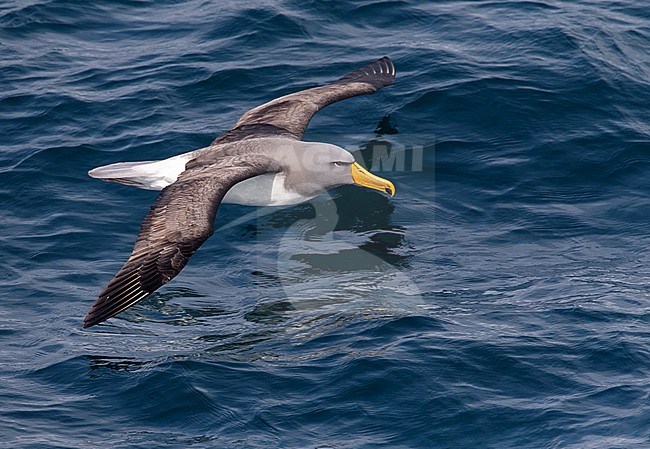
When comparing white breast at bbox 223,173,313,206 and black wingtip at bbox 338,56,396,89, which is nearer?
white breast at bbox 223,173,313,206

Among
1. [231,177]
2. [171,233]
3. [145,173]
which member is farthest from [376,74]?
[171,233]

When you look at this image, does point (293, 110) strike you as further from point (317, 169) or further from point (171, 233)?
point (171, 233)

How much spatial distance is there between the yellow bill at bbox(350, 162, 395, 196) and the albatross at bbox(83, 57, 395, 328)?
0.04 feet

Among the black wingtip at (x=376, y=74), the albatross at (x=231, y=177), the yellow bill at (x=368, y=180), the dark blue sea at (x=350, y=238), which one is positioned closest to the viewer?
the dark blue sea at (x=350, y=238)

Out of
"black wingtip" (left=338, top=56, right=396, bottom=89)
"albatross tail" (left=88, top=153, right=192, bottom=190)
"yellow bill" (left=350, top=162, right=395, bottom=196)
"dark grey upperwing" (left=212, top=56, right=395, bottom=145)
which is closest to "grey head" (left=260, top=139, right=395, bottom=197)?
"yellow bill" (left=350, top=162, right=395, bottom=196)

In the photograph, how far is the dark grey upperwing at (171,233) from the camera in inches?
408

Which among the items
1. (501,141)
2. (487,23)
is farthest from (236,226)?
(487,23)

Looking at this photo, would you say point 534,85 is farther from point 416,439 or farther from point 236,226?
point 416,439

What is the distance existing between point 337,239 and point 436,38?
6.26 metres

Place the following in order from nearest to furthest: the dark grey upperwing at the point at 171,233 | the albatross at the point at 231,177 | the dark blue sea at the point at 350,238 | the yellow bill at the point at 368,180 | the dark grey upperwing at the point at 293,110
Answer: the dark blue sea at the point at 350,238 < the dark grey upperwing at the point at 171,233 < the albatross at the point at 231,177 < the yellow bill at the point at 368,180 < the dark grey upperwing at the point at 293,110

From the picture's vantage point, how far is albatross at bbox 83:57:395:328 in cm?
1065

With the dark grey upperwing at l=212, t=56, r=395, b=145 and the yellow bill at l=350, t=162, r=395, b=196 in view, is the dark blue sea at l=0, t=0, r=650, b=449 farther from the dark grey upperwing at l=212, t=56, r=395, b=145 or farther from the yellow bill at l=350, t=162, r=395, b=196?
the dark grey upperwing at l=212, t=56, r=395, b=145

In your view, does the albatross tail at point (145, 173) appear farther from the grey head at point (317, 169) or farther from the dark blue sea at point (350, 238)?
the grey head at point (317, 169)

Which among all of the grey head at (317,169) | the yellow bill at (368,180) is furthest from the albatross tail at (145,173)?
the yellow bill at (368,180)
